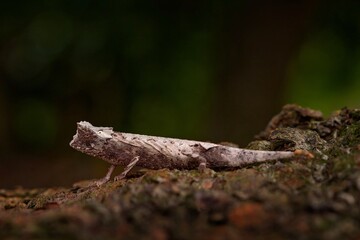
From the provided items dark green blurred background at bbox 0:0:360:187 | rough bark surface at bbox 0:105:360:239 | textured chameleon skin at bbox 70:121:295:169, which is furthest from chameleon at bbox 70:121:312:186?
dark green blurred background at bbox 0:0:360:187

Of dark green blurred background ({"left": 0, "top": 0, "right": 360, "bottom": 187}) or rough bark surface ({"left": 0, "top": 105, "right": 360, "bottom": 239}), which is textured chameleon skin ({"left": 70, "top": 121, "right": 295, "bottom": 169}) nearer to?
rough bark surface ({"left": 0, "top": 105, "right": 360, "bottom": 239})

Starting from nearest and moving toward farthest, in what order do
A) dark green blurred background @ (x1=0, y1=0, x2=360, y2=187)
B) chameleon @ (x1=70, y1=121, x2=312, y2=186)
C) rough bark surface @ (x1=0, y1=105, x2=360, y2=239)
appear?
rough bark surface @ (x1=0, y1=105, x2=360, y2=239), chameleon @ (x1=70, y1=121, x2=312, y2=186), dark green blurred background @ (x1=0, y1=0, x2=360, y2=187)

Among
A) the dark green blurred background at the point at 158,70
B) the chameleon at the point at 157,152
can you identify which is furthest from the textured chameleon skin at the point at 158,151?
the dark green blurred background at the point at 158,70

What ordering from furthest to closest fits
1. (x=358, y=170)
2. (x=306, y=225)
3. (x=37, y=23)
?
1. (x=37, y=23)
2. (x=358, y=170)
3. (x=306, y=225)

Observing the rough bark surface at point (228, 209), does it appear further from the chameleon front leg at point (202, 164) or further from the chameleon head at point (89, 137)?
the chameleon head at point (89, 137)

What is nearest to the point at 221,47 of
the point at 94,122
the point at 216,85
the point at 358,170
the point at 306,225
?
the point at 216,85

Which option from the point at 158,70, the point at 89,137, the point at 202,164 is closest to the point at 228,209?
the point at 202,164

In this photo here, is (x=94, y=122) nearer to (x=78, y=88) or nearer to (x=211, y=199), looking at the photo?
(x=78, y=88)
